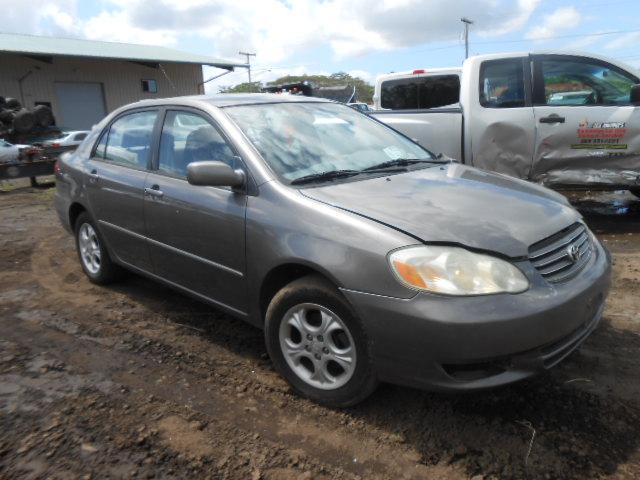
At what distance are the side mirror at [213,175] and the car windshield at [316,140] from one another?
23 cm

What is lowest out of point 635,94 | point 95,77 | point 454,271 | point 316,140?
point 454,271

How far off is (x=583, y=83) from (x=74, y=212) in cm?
565

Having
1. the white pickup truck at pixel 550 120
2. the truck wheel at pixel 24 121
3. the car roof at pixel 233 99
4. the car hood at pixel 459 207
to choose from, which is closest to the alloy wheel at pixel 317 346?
the car hood at pixel 459 207

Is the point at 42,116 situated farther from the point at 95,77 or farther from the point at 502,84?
the point at 502,84

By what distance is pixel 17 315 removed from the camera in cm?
428

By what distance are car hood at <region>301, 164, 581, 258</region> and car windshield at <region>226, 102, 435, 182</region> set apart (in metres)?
Result: 0.26

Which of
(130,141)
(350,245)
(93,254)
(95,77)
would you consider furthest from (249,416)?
(95,77)

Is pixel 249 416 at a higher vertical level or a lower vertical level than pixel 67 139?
lower

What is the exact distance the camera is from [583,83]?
20.6ft

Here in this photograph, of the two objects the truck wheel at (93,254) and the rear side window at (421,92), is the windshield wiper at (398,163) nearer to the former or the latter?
the truck wheel at (93,254)

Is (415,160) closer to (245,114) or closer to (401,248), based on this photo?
(245,114)

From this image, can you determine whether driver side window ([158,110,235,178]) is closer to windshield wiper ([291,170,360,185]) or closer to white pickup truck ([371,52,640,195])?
windshield wiper ([291,170,360,185])

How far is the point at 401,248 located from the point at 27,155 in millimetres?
12235

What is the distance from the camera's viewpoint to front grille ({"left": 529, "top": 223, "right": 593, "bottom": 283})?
2.59 meters
